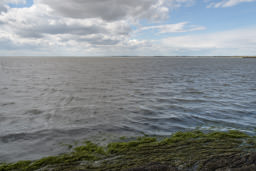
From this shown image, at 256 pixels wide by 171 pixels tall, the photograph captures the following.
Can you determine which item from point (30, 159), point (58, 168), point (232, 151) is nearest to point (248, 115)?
point (232, 151)

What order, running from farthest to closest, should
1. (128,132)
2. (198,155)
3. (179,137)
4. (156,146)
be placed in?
(128,132) < (179,137) < (156,146) < (198,155)

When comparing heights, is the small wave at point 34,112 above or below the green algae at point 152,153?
below

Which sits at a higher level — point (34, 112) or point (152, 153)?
point (152, 153)

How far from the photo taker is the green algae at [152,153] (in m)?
6.08

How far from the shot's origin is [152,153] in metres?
6.88

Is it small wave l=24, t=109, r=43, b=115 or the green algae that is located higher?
the green algae

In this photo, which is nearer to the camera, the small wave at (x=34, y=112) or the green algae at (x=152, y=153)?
the green algae at (x=152, y=153)

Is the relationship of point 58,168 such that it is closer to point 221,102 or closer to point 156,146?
point 156,146

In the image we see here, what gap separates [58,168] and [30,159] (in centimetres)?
170

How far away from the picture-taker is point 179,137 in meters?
8.41

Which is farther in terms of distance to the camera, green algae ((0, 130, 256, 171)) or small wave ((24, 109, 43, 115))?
small wave ((24, 109, 43, 115))

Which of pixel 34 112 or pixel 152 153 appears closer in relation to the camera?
pixel 152 153

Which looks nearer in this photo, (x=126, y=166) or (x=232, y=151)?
(x=126, y=166)

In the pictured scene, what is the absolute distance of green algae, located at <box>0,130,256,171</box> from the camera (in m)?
6.08
